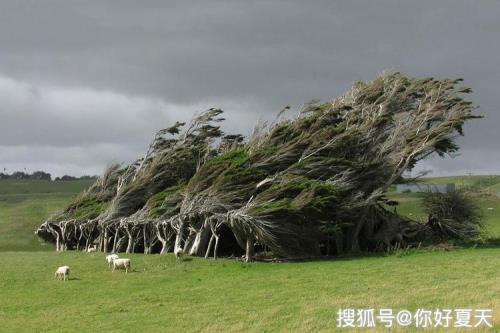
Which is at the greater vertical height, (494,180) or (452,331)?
(494,180)

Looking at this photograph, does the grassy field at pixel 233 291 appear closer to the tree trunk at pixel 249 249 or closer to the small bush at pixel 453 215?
the tree trunk at pixel 249 249

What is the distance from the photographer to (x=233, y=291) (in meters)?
21.5

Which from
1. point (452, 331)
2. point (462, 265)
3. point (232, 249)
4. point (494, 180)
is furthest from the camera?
point (494, 180)

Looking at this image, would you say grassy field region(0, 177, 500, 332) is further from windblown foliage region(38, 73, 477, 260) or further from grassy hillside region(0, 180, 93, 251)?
grassy hillside region(0, 180, 93, 251)

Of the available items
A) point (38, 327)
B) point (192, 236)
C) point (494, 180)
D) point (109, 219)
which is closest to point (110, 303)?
point (38, 327)

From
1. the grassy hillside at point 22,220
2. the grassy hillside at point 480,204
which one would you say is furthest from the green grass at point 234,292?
the grassy hillside at point 22,220

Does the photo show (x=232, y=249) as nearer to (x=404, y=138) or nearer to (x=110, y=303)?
(x=404, y=138)

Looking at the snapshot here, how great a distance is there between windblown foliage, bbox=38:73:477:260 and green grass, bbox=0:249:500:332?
2782 millimetres

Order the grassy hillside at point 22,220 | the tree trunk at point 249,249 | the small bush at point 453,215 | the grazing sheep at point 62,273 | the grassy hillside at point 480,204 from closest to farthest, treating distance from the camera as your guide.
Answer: the grazing sheep at point 62,273, the tree trunk at point 249,249, the small bush at point 453,215, the grassy hillside at point 480,204, the grassy hillside at point 22,220

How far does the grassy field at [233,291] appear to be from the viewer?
16484 millimetres

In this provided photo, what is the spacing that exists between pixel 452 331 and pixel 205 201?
21.5m

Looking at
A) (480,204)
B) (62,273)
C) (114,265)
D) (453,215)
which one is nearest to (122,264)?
(114,265)

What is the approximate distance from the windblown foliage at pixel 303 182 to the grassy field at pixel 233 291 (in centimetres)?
261

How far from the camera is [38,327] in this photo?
16781 millimetres
